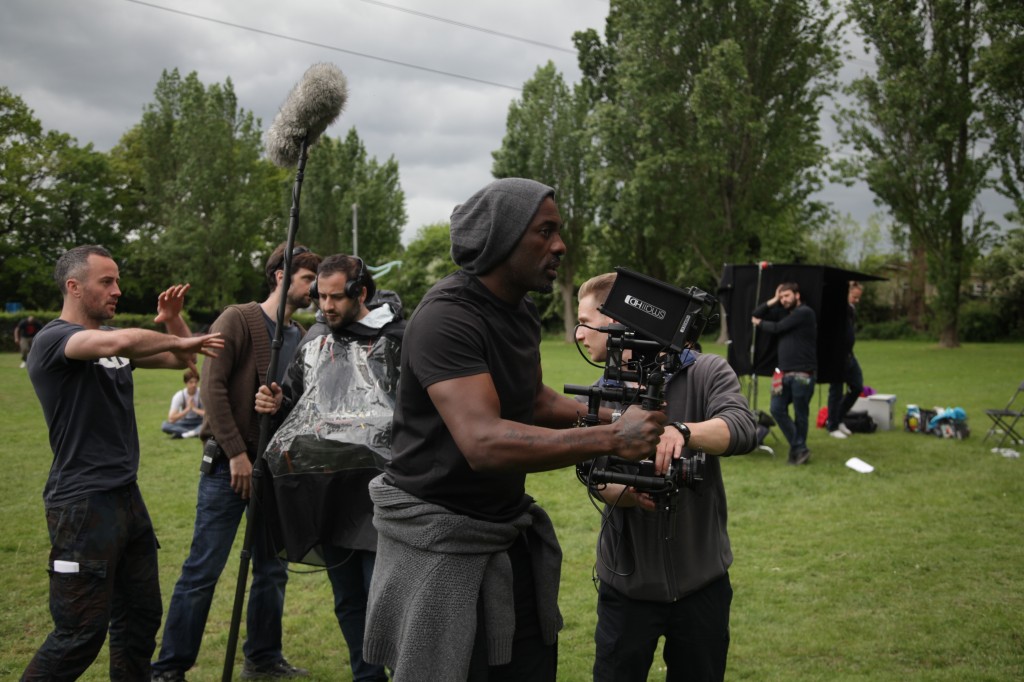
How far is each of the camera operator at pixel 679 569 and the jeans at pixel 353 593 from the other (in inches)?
65.0

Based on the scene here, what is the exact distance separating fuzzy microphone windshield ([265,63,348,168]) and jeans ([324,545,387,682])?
2244 mm

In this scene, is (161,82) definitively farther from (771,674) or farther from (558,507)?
(771,674)

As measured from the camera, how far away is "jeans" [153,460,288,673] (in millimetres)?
4805

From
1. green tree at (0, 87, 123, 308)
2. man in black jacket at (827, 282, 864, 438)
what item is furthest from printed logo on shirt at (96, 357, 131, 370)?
green tree at (0, 87, 123, 308)

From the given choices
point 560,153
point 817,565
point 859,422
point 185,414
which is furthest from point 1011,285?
point 817,565

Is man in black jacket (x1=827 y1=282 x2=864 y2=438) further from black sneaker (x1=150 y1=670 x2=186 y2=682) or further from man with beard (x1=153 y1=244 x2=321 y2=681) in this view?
black sneaker (x1=150 y1=670 x2=186 y2=682)

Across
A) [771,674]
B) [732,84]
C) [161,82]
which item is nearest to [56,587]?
[771,674]

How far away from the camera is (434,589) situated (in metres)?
2.61

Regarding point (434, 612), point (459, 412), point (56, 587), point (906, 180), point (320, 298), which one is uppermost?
point (906, 180)

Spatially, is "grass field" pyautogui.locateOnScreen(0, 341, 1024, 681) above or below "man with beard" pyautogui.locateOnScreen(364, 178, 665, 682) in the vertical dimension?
below

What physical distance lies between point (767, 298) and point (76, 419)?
35.3ft

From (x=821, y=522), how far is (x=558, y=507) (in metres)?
2.74

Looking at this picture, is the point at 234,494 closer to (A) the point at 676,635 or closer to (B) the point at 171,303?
(B) the point at 171,303

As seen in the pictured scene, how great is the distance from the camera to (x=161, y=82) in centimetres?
5881
